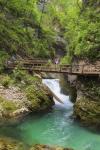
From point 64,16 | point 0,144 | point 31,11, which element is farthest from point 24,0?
point 0,144

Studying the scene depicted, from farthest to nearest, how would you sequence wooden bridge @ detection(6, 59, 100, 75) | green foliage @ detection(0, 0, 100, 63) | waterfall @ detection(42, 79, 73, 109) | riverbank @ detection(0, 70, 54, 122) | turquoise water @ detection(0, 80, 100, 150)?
waterfall @ detection(42, 79, 73, 109)
green foliage @ detection(0, 0, 100, 63)
wooden bridge @ detection(6, 59, 100, 75)
riverbank @ detection(0, 70, 54, 122)
turquoise water @ detection(0, 80, 100, 150)

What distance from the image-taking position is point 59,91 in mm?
47656

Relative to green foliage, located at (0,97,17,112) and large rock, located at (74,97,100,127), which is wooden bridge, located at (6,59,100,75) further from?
green foliage, located at (0,97,17,112)

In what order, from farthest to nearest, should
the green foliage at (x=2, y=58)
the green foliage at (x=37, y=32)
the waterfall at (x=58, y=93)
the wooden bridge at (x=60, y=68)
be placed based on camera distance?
the waterfall at (x=58, y=93)
the green foliage at (x=2, y=58)
the green foliage at (x=37, y=32)
the wooden bridge at (x=60, y=68)

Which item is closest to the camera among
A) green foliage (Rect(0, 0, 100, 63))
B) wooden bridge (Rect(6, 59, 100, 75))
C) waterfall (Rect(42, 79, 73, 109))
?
wooden bridge (Rect(6, 59, 100, 75))

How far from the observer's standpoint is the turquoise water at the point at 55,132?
27422 mm

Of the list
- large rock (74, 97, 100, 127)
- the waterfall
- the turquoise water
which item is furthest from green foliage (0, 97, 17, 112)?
the waterfall

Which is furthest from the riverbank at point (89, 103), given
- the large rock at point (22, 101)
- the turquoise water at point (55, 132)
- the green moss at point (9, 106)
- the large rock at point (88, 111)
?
the green moss at point (9, 106)

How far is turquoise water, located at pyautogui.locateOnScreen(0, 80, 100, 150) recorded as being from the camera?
2742cm

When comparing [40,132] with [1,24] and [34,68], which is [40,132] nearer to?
[34,68]

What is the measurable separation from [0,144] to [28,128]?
7405 millimetres

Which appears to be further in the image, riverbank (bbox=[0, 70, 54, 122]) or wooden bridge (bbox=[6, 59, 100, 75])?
wooden bridge (bbox=[6, 59, 100, 75])

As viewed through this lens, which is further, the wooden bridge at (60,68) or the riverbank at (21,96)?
the wooden bridge at (60,68)

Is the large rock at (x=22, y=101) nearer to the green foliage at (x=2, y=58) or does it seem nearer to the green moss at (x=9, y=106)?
the green moss at (x=9, y=106)
